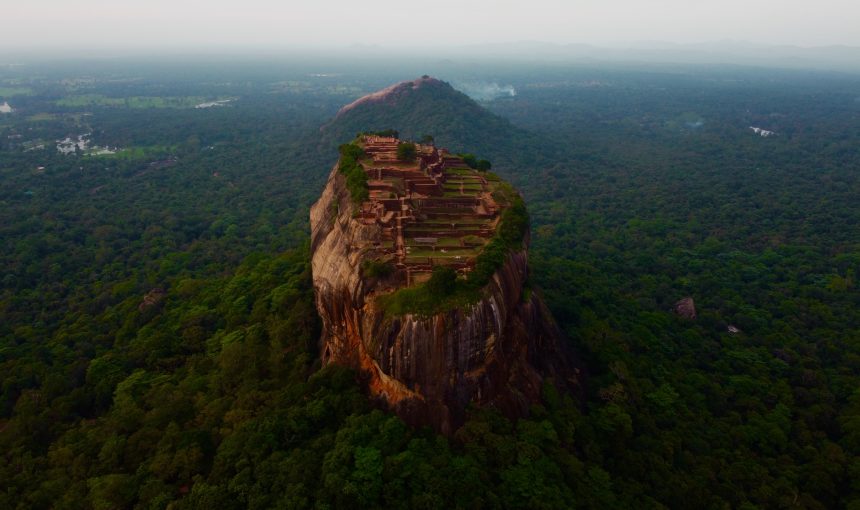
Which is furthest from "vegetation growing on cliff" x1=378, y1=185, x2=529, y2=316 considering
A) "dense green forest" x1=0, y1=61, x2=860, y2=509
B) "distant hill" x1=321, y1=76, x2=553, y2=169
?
"distant hill" x1=321, y1=76, x2=553, y2=169

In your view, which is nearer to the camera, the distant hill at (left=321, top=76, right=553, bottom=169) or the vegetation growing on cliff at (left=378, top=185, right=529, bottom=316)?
the vegetation growing on cliff at (left=378, top=185, right=529, bottom=316)

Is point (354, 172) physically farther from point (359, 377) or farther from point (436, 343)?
point (436, 343)

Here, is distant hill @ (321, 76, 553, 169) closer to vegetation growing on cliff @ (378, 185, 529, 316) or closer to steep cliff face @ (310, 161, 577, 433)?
Result: steep cliff face @ (310, 161, 577, 433)

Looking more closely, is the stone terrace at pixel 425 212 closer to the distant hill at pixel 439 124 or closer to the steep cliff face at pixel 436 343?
the steep cliff face at pixel 436 343

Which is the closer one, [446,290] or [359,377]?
[446,290]

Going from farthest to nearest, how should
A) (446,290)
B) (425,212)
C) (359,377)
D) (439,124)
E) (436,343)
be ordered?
(439,124), (425,212), (359,377), (446,290), (436,343)

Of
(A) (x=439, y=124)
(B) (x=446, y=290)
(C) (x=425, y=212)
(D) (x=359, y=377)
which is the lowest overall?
(D) (x=359, y=377)

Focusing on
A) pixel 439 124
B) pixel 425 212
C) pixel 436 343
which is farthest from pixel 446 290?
pixel 439 124
